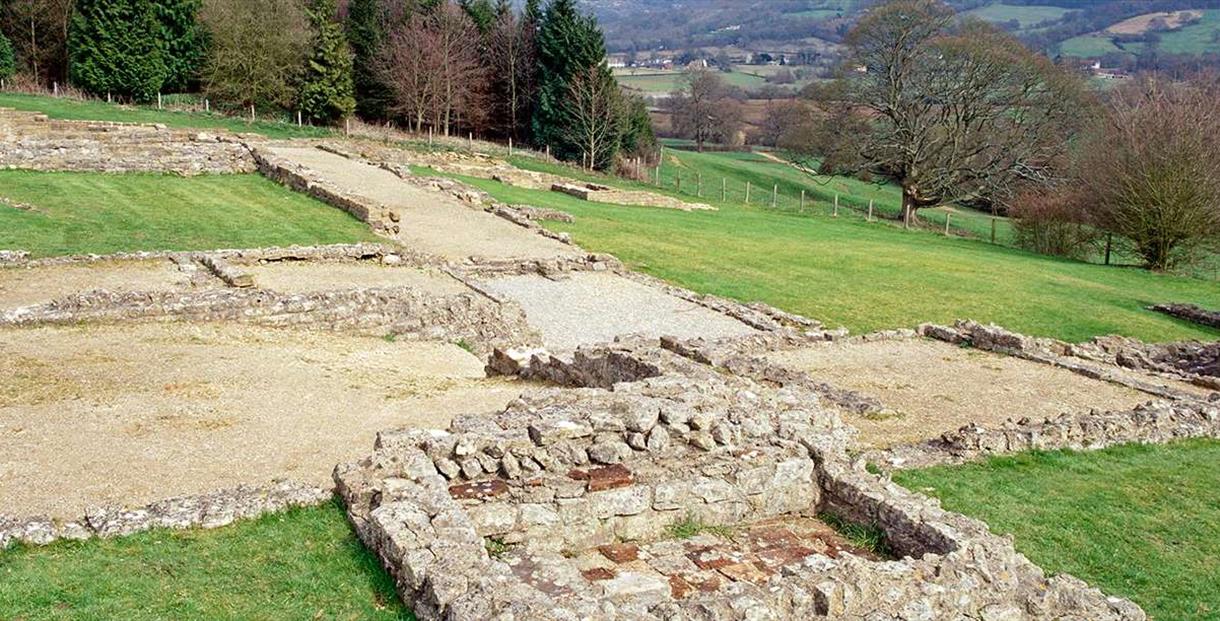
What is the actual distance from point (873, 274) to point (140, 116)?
36389 mm

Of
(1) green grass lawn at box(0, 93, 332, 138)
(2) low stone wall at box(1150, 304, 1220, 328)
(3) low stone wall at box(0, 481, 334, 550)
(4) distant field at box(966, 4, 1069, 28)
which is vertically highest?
(4) distant field at box(966, 4, 1069, 28)

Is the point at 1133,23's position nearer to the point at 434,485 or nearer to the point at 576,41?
the point at 576,41

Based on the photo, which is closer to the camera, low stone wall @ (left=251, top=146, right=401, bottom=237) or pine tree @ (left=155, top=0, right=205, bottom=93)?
low stone wall @ (left=251, top=146, right=401, bottom=237)

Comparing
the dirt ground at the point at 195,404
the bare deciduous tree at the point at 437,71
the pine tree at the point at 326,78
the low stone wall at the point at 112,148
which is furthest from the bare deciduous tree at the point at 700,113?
the dirt ground at the point at 195,404

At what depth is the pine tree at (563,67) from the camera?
5628cm

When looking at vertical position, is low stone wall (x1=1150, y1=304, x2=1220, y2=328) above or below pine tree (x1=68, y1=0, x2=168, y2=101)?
below

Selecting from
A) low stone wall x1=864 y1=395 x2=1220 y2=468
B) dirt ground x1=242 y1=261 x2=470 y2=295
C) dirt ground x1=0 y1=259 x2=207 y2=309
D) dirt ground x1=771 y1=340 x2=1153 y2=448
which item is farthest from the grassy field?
low stone wall x1=864 y1=395 x2=1220 y2=468

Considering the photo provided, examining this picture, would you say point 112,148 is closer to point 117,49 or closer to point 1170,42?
point 117,49

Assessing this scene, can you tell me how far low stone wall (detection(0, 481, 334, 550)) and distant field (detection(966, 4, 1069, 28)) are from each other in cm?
16859

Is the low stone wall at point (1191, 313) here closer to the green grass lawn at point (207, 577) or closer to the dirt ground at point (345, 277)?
the dirt ground at point (345, 277)

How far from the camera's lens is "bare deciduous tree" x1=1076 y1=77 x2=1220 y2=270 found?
33219 mm

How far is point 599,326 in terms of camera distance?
1922 cm

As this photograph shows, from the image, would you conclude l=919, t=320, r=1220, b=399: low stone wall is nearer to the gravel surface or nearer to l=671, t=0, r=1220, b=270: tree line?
the gravel surface

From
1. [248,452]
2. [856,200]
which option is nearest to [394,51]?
[856,200]
